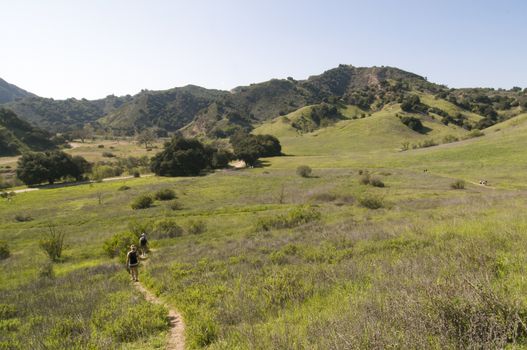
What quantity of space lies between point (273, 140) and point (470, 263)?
94.6m

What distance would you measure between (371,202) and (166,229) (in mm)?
19492

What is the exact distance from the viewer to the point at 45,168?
6938cm

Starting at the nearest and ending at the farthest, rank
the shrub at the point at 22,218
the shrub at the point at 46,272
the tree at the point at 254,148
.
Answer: the shrub at the point at 46,272, the shrub at the point at 22,218, the tree at the point at 254,148

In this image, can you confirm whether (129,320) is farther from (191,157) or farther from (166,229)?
(191,157)

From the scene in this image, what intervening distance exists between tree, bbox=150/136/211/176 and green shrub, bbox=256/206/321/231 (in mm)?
53471

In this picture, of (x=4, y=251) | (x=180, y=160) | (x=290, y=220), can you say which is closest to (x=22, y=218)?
Answer: (x=4, y=251)

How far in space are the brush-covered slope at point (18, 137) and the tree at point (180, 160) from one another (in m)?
70.9

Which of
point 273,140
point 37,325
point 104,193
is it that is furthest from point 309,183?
point 273,140

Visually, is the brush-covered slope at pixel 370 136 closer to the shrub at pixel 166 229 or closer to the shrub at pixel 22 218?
the shrub at pixel 22 218

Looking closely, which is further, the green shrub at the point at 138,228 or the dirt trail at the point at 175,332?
the green shrub at the point at 138,228

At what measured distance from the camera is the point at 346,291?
336 inches

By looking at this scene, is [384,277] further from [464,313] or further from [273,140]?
[273,140]

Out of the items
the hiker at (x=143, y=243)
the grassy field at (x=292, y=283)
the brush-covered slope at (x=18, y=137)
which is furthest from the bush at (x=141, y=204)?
the brush-covered slope at (x=18, y=137)

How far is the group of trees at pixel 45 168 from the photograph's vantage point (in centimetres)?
6838
